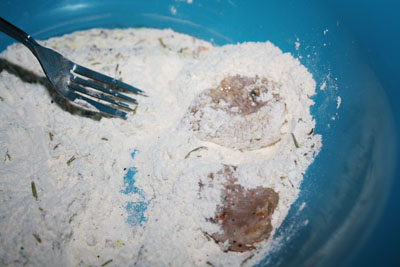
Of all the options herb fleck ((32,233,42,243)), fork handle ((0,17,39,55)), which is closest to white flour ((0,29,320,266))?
A: herb fleck ((32,233,42,243))

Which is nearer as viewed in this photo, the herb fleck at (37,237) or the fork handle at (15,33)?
the herb fleck at (37,237)

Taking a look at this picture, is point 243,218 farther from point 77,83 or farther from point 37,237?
point 77,83

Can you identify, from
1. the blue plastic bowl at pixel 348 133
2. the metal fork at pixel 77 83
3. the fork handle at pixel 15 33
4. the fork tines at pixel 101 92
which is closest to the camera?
the blue plastic bowl at pixel 348 133

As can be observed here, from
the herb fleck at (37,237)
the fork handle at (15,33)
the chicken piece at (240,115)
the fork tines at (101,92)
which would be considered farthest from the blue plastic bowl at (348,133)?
the herb fleck at (37,237)

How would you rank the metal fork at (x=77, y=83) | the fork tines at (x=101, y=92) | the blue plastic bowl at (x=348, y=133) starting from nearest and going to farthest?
the blue plastic bowl at (x=348, y=133)
the metal fork at (x=77, y=83)
the fork tines at (x=101, y=92)

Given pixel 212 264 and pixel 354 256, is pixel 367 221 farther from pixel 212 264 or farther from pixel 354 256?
pixel 212 264

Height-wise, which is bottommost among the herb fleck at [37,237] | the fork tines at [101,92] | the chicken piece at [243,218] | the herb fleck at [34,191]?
the herb fleck at [37,237]

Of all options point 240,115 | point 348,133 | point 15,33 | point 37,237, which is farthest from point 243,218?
point 15,33

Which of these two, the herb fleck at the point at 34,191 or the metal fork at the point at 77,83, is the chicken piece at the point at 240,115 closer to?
the metal fork at the point at 77,83

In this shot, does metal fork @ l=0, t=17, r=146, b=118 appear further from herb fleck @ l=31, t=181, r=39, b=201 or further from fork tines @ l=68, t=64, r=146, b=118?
herb fleck @ l=31, t=181, r=39, b=201
